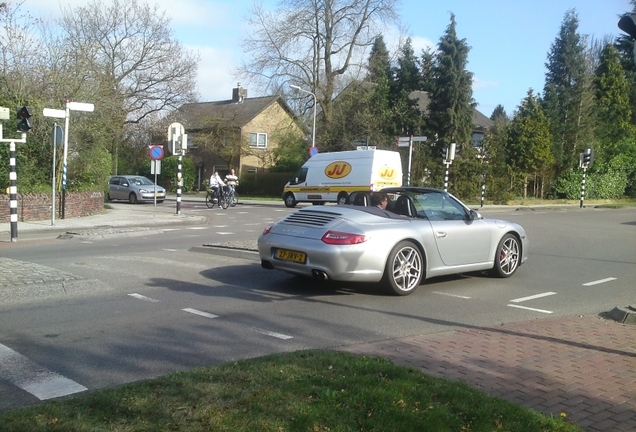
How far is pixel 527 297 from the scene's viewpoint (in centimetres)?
874

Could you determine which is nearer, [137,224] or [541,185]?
[137,224]

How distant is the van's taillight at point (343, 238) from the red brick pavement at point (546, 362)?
1890 millimetres

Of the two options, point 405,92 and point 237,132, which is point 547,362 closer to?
point 405,92

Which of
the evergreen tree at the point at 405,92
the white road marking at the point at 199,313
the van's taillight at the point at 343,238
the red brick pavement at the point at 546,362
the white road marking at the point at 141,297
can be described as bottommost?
the white road marking at the point at 141,297

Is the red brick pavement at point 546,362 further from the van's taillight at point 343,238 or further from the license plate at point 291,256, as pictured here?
the license plate at point 291,256

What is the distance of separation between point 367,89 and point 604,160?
18.9 meters

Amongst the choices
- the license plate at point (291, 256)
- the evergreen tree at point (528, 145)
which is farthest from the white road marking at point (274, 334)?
the evergreen tree at point (528, 145)

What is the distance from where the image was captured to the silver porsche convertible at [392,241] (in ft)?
26.3

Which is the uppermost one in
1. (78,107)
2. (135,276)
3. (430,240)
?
(78,107)

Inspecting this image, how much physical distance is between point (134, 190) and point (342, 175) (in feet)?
38.7

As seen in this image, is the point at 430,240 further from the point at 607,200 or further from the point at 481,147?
the point at 607,200

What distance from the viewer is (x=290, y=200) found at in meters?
33.2

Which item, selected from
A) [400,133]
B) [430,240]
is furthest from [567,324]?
[400,133]

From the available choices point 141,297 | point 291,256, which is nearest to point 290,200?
point 291,256
